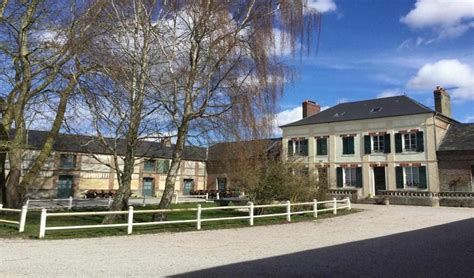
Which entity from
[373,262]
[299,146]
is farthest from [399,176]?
[373,262]

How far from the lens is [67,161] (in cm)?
3170

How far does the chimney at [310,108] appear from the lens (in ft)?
109

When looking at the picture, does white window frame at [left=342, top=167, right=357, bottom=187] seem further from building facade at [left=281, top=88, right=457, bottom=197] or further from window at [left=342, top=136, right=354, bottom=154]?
window at [left=342, top=136, right=354, bottom=154]

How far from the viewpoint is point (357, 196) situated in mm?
25391

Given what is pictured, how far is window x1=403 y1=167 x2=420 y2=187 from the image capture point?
25.7 m

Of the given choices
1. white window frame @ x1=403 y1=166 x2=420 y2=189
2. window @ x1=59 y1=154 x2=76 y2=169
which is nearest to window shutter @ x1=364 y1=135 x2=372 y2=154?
white window frame @ x1=403 y1=166 x2=420 y2=189

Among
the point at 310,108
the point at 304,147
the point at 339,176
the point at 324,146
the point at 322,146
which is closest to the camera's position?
the point at 339,176

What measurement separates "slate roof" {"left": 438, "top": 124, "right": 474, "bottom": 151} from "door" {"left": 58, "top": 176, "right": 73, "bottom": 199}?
88.5ft

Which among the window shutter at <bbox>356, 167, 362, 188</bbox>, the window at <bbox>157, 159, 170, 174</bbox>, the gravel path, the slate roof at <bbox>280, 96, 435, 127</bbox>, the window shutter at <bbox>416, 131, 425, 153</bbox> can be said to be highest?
the slate roof at <bbox>280, 96, 435, 127</bbox>

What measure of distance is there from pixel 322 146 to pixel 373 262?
80.4 feet

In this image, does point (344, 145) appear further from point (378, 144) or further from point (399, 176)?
point (399, 176)

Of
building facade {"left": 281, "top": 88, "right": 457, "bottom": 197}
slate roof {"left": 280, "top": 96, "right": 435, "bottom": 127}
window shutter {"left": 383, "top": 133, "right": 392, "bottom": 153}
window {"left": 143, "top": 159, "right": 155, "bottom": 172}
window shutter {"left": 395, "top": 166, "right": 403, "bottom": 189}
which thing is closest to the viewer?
building facade {"left": 281, "top": 88, "right": 457, "bottom": 197}

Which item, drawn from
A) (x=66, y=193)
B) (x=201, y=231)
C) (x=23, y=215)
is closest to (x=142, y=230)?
(x=201, y=231)

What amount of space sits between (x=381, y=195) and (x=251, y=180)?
12.3 metres
